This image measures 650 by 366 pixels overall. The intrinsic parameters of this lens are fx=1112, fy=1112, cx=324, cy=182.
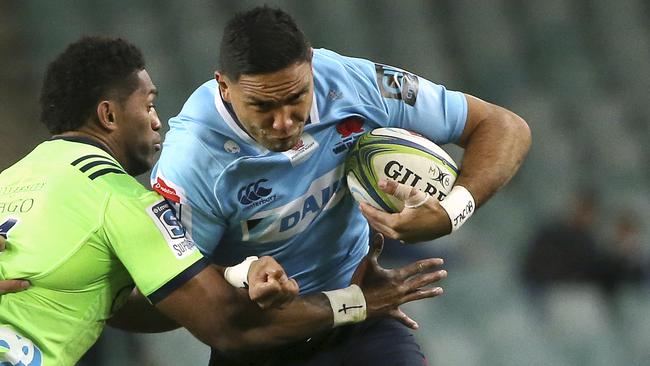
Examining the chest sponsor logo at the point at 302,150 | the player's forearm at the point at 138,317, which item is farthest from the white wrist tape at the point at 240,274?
the player's forearm at the point at 138,317

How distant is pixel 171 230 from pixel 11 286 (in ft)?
1.25

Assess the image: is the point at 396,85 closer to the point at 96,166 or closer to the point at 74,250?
the point at 96,166

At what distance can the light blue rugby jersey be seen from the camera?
2.79m

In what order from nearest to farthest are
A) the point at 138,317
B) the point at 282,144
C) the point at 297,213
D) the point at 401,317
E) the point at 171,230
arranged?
1. the point at 171,230
2. the point at 282,144
3. the point at 297,213
4. the point at 401,317
5. the point at 138,317

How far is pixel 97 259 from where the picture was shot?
99.2 inches

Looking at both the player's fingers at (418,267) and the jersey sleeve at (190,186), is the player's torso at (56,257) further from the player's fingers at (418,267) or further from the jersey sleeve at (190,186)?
the player's fingers at (418,267)

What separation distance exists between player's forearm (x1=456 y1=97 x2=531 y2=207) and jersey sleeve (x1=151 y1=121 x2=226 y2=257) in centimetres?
63

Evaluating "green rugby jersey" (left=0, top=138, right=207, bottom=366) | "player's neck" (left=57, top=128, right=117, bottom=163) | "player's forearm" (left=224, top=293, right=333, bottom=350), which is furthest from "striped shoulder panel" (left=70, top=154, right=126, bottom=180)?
"player's forearm" (left=224, top=293, right=333, bottom=350)

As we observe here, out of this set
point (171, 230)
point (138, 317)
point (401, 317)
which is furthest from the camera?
point (138, 317)

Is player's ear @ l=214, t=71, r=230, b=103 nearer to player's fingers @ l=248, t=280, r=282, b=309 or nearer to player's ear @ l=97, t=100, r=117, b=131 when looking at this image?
player's ear @ l=97, t=100, r=117, b=131

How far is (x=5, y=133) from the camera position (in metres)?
5.44

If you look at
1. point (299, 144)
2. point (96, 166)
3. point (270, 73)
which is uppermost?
point (270, 73)

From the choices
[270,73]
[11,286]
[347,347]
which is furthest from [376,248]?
[11,286]

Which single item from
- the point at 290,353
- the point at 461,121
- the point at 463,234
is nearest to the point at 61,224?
the point at 290,353
